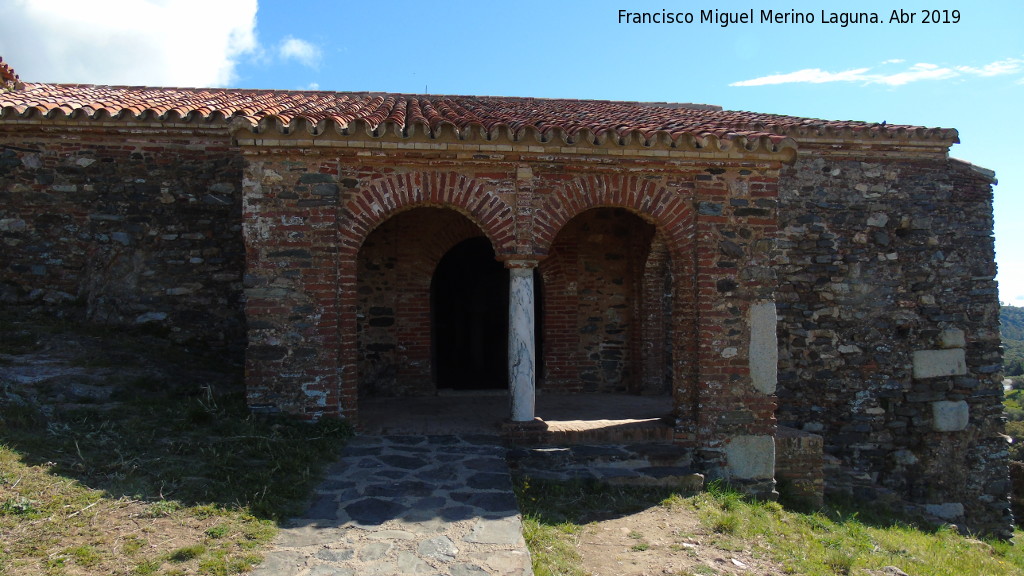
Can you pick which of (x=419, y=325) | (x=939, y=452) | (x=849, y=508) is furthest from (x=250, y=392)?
(x=939, y=452)

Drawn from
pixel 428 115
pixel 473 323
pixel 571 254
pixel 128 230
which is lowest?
pixel 473 323

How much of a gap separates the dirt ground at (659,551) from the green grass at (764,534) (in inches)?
4.3

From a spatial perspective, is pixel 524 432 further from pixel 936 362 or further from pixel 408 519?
pixel 936 362

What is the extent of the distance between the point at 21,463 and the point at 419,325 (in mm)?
4961

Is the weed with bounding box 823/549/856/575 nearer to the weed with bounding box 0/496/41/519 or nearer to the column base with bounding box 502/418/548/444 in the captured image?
the column base with bounding box 502/418/548/444

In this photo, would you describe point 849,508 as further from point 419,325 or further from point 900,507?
point 419,325

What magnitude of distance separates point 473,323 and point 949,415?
7.60m

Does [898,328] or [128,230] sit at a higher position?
[128,230]

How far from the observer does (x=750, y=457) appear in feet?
22.0

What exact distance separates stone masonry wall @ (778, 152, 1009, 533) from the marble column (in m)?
4.34

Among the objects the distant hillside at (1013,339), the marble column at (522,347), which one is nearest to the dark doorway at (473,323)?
the marble column at (522,347)

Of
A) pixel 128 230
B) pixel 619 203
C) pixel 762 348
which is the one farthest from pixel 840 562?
pixel 128 230

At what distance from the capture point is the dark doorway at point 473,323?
11.7 meters

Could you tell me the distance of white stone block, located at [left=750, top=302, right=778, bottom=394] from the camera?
21.9 ft
